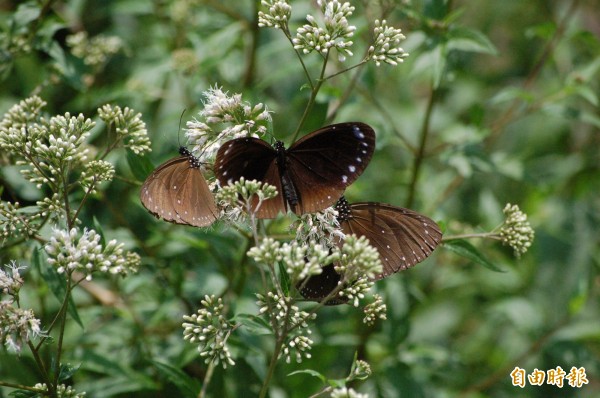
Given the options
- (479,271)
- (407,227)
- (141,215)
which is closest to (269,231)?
(407,227)

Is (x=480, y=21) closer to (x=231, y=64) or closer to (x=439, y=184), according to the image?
(x=439, y=184)

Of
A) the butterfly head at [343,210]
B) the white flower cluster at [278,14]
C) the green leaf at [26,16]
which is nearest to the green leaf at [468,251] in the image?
the butterfly head at [343,210]

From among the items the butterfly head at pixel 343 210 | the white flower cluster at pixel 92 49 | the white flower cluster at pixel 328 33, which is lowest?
the butterfly head at pixel 343 210

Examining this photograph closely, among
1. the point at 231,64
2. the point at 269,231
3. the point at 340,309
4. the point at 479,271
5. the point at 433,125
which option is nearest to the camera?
the point at 269,231

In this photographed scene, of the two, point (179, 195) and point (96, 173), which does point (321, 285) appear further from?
point (96, 173)

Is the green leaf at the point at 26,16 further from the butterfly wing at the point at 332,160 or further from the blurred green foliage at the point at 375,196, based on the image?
the butterfly wing at the point at 332,160

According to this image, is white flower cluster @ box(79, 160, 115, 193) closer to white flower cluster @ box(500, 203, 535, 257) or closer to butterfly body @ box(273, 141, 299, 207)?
butterfly body @ box(273, 141, 299, 207)

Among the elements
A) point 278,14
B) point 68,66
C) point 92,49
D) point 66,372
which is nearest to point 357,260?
point 278,14
